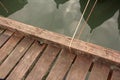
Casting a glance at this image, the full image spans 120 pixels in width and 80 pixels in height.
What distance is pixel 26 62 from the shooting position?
14.4ft

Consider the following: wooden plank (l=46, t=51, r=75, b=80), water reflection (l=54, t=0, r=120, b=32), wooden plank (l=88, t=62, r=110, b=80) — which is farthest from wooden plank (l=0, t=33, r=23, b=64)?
water reflection (l=54, t=0, r=120, b=32)

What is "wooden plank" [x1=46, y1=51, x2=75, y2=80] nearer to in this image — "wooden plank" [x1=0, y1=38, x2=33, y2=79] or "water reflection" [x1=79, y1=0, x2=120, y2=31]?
"wooden plank" [x1=0, y1=38, x2=33, y2=79]

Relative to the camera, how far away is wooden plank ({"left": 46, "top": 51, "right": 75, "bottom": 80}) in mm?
4105

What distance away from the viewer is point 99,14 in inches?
349

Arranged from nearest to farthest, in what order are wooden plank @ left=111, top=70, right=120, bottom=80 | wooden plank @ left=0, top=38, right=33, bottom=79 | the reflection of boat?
wooden plank @ left=111, top=70, right=120, bottom=80, wooden plank @ left=0, top=38, right=33, bottom=79, the reflection of boat

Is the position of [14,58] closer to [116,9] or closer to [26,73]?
[26,73]

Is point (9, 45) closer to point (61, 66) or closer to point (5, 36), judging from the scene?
point (5, 36)

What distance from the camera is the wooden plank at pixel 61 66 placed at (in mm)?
4105

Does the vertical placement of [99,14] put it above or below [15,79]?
below

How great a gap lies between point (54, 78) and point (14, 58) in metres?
0.99

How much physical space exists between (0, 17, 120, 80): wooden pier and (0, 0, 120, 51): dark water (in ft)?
10.5

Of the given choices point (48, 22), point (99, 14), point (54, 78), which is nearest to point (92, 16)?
point (99, 14)

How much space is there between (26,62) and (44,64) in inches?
14.8

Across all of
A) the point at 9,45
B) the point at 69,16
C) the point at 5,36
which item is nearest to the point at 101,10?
the point at 69,16
